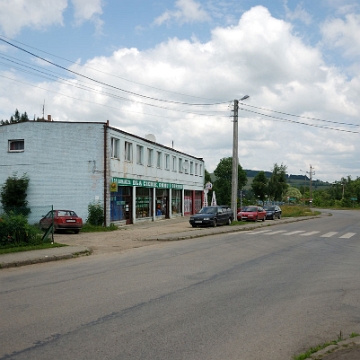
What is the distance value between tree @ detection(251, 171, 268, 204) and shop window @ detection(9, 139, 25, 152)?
62.3 metres

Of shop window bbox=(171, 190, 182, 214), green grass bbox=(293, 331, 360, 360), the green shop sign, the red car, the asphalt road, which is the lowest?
the asphalt road

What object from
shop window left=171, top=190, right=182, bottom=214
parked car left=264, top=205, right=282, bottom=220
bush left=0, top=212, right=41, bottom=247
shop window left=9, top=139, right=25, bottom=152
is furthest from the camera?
shop window left=171, top=190, right=182, bottom=214

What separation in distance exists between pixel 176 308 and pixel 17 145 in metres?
27.5

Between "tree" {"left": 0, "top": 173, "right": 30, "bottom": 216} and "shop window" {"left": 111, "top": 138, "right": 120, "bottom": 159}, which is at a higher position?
"shop window" {"left": 111, "top": 138, "right": 120, "bottom": 159}

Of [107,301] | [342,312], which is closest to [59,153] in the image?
[107,301]

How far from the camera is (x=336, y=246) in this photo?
1841 centimetres

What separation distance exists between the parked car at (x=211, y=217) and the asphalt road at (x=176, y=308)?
17.8m

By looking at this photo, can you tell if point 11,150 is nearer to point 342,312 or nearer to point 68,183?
point 68,183

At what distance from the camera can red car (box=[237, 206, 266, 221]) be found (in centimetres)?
3934

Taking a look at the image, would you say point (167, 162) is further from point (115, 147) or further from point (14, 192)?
point (14, 192)

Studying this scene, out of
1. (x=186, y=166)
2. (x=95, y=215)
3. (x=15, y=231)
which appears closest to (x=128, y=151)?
(x=95, y=215)

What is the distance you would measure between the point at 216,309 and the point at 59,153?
25.5 metres

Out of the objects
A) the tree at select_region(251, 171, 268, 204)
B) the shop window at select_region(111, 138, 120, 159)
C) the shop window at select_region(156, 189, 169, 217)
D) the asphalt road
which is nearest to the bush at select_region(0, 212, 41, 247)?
the asphalt road

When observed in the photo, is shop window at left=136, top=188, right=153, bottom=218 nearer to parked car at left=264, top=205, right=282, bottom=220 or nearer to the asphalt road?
parked car at left=264, top=205, right=282, bottom=220
